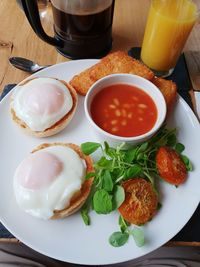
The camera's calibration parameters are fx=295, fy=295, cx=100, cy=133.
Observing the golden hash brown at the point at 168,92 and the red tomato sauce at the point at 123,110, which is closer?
the red tomato sauce at the point at 123,110

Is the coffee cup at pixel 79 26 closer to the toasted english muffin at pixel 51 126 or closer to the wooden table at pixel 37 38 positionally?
the wooden table at pixel 37 38

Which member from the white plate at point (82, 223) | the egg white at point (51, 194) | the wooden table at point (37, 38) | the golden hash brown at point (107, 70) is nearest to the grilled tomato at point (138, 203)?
the white plate at point (82, 223)

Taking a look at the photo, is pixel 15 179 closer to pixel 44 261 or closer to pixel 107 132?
pixel 107 132

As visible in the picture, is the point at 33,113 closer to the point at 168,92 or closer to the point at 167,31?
the point at 168,92

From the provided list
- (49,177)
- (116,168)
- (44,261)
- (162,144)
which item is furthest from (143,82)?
(44,261)

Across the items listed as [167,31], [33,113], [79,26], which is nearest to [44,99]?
[33,113]
